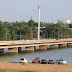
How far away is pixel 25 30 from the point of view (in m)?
198

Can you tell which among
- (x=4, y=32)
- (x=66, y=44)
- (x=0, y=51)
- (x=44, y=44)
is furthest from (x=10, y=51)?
(x=4, y=32)

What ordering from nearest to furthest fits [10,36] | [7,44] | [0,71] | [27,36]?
[0,71], [7,44], [10,36], [27,36]

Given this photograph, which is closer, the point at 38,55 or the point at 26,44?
the point at 38,55

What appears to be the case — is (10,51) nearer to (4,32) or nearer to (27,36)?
(4,32)

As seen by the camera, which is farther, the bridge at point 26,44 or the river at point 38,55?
the bridge at point 26,44

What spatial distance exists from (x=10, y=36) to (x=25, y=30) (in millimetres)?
25849

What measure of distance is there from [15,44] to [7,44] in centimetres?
465

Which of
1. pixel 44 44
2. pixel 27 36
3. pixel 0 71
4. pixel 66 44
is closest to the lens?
pixel 0 71

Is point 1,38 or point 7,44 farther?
point 1,38

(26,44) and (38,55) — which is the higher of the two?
(26,44)

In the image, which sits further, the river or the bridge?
the bridge

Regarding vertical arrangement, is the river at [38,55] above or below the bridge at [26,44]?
below

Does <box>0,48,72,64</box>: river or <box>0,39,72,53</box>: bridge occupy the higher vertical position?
<box>0,39,72,53</box>: bridge

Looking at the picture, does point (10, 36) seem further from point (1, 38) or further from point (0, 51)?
point (0, 51)
